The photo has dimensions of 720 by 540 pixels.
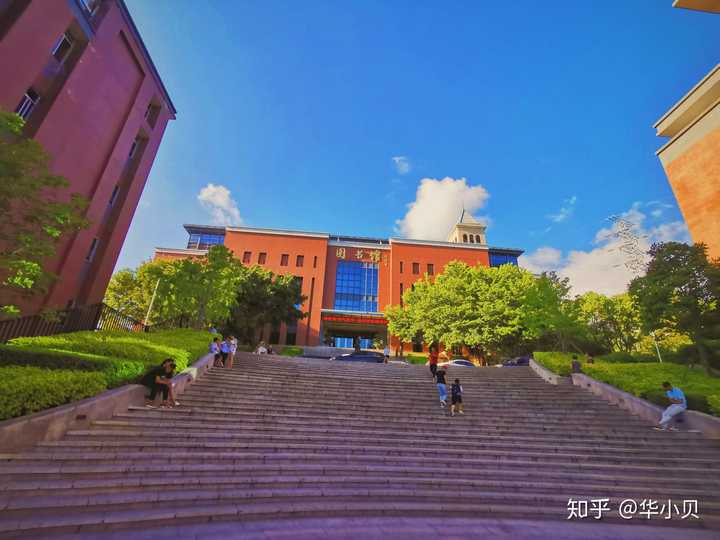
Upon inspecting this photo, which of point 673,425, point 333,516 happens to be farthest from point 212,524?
point 673,425

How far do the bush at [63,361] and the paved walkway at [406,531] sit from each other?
494 cm

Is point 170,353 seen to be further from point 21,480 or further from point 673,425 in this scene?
point 673,425

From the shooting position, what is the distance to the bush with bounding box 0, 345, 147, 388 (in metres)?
7.85

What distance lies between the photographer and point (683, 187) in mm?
19359

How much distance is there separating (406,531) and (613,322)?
34968mm

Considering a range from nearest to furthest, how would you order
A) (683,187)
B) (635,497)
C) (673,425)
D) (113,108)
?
(635,497) → (673,425) → (113,108) → (683,187)

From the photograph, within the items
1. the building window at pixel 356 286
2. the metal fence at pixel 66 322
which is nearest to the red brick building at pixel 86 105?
the metal fence at pixel 66 322

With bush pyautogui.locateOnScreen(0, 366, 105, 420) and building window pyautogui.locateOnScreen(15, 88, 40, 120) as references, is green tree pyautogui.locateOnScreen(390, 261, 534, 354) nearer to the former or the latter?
bush pyautogui.locateOnScreen(0, 366, 105, 420)

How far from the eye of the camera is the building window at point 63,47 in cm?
1324

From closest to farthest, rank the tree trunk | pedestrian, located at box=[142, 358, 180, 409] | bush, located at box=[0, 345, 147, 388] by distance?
1. bush, located at box=[0, 345, 147, 388]
2. pedestrian, located at box=[142, 358, 180, 409]
3. the tree trunk

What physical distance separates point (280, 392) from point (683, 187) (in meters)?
25.6

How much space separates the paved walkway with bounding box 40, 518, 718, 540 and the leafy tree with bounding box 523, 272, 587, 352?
16.0 metres

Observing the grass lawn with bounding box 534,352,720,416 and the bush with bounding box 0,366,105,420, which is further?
the grass lawn with bounding box 534,352,720,416

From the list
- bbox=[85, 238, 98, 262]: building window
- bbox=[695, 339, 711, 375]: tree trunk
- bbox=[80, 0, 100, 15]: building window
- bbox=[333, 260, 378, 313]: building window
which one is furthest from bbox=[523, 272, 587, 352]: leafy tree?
bbox=[80, 0, 100, 15]: building window
